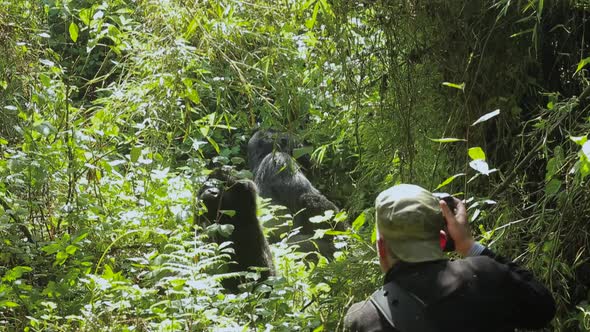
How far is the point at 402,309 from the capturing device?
4.83ft

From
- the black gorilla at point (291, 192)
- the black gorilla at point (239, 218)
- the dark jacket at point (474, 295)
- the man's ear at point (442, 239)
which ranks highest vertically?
the man's ear at point (442, 239)

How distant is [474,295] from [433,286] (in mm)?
77

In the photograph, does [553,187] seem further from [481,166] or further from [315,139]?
[315,139]

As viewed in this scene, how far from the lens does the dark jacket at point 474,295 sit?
146 centimetres

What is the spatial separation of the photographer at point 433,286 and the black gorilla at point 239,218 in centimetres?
203

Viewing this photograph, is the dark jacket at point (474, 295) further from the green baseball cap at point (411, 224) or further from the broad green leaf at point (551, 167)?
the broad green leaf at point (551, 167)

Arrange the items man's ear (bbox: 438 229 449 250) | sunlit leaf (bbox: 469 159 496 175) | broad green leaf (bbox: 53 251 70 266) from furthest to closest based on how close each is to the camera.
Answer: broad green leaf (bbox: 53 251 70 266), sunlit leaf (bbox: 469 159 496 175), man's ear (bbox: 438 229 449 250)

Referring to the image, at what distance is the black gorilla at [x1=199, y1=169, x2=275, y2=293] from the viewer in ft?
11.6

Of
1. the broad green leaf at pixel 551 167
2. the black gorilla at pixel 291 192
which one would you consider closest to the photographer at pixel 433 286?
the broad green leaf at pixel 551 167

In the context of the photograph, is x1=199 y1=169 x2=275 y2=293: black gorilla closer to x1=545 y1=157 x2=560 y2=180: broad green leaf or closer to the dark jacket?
x1=545 y1=157 x2=560 y2=180: broad green leaf

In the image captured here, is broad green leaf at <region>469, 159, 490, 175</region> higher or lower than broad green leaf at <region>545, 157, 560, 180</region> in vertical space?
higher

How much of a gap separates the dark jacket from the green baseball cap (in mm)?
24

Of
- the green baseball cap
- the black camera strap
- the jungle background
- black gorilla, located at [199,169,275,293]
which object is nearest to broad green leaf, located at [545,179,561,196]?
the jungle background

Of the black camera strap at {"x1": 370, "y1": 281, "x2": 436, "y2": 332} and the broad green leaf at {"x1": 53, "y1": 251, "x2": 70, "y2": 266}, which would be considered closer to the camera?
the black camera strap at {"x1": 370, "y1": 281, "x2": 436, "y2": 332}
